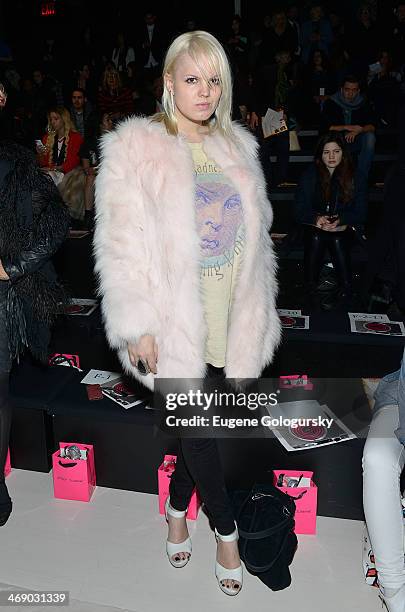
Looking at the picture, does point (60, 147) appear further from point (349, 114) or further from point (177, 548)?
point (177, 548)

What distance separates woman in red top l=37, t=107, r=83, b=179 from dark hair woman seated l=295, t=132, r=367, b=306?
272 cm

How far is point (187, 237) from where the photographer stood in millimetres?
1829

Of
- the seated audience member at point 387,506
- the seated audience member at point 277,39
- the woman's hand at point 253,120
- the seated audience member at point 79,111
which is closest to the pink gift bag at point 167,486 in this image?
the seated audience member at point 387,506

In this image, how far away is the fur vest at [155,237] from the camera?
1.83 metres

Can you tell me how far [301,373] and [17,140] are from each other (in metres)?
1.79

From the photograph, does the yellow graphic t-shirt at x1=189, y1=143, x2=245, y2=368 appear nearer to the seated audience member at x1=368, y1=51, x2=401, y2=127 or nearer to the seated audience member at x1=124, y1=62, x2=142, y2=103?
Answer: the seated audience member at x1=368, y1=51, x2=401, y2=127

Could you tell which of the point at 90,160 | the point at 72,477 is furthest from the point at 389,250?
the point at 90,160

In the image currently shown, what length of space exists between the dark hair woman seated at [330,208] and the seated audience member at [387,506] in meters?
1.92

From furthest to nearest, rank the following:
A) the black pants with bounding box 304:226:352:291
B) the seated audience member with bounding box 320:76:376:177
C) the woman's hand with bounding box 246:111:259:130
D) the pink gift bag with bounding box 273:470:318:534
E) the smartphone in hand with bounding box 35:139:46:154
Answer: the woman's hand with bounding box 246:111:259:130, the smartphone in hand with bounding box 35:139:46:154, the seated audience member with bounding box 320:76:376:177, the black pants with bounding box 304:226:352:291, the pink gift bag with bounding box 273:470:318:534

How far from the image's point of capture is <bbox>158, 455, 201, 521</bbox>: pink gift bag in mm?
2449

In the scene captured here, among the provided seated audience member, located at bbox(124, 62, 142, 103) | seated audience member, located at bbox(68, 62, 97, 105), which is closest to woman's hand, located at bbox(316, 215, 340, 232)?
seated audience member, located at bbox(124, 62, 142, 103)

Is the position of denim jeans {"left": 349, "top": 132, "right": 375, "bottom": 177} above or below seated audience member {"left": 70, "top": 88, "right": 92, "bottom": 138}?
below

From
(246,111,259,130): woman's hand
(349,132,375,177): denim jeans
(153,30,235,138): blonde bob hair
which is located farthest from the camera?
(246,111,259,130): woman's hand

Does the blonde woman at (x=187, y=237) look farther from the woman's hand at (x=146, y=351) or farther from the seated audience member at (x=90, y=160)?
the seated audience member at (x=90, y=160)
